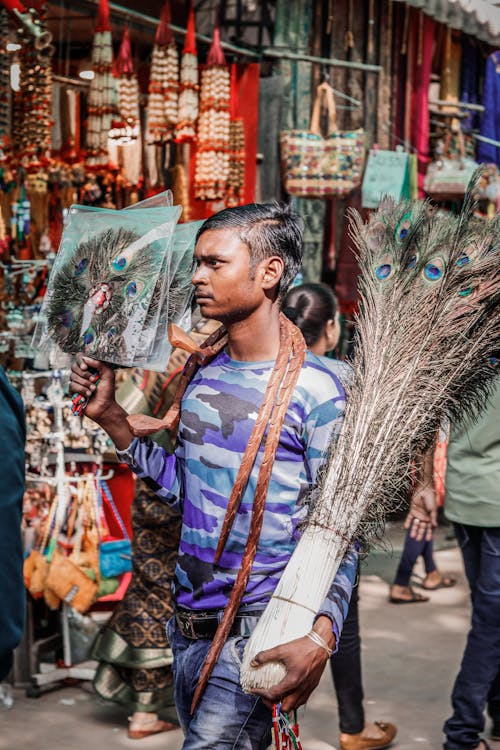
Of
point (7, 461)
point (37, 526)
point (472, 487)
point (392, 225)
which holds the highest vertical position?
point (392, 225)

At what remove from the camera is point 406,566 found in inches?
239

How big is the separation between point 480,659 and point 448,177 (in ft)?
14.1

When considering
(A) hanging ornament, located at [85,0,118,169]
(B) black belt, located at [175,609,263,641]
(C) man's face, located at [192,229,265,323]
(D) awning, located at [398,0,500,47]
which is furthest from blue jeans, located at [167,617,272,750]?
(D) awning, located at [398,0,500,47]

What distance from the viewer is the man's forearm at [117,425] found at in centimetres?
249

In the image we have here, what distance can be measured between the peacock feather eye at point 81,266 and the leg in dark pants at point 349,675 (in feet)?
6.08

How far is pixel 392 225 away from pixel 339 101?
4.67m

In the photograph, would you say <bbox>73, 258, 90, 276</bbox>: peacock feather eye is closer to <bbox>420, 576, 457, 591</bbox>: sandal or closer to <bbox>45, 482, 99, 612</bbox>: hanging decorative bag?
<bbox>45, 482, 99, 612</bbox>: hanging decorative bag

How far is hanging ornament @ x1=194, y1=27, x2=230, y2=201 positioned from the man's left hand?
3.99 metres

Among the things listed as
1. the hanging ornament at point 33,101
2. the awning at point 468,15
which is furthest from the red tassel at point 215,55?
the awning at point 468,15

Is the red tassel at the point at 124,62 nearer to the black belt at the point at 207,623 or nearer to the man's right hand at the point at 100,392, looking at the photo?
the man's right hand at the point at 100,392

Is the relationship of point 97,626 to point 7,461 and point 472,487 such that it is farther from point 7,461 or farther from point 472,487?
point 7,461

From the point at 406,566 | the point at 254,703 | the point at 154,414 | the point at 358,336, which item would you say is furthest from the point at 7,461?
the point at 406,566

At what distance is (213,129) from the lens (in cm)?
570

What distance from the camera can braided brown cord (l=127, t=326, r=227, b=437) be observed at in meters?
2.56
